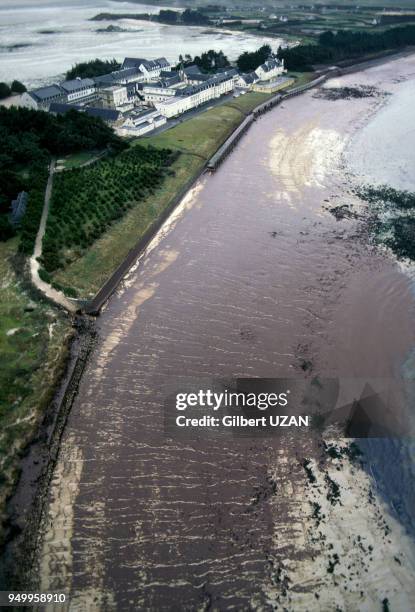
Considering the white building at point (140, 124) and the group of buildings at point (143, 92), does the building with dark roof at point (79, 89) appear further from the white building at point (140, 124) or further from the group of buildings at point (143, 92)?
the white building at point (140, 124)

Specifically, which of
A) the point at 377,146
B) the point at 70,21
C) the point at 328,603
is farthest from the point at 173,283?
the point at 70,21

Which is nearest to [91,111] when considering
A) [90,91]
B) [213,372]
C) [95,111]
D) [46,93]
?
[95,111]

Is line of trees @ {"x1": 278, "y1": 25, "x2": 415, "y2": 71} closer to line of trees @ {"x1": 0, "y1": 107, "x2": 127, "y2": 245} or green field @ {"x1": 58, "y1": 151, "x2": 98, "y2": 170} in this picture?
line of trees @ {"x1": 0, "y1": 107, "x2": 127, "y2": 245}

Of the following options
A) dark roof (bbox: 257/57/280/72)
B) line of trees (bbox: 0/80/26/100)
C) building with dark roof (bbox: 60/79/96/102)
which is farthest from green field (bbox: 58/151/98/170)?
dark roof (bbox: 257/57/280/72)

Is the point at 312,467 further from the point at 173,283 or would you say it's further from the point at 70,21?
the point at 70,21

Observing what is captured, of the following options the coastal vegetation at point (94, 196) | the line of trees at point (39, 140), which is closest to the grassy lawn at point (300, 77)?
the line of trees at point (39, 140)

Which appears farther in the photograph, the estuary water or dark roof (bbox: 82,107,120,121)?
the estuary water
